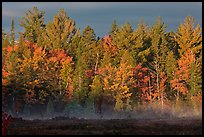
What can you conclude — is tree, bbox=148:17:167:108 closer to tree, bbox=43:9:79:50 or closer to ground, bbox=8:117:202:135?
tree, bbox=43:9:79:50

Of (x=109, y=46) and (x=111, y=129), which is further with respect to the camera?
(x=109, y=46)

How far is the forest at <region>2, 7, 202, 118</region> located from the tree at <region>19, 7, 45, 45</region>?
20.5ft

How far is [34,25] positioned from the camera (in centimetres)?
9962

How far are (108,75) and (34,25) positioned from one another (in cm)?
3385

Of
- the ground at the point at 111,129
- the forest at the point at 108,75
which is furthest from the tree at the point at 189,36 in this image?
the ground at the point at 111,129

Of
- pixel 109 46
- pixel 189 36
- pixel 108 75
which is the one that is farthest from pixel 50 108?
pixel 189 36

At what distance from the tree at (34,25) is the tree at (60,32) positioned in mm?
3498

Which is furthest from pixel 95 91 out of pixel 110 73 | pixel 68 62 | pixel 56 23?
pixel 56 23

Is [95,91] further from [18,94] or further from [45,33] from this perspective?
[45,33]

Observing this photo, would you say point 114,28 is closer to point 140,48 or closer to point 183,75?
point 140,48

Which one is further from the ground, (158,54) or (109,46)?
(109,46)

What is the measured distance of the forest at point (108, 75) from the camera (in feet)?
229

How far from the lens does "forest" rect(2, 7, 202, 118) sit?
6988 centimetres

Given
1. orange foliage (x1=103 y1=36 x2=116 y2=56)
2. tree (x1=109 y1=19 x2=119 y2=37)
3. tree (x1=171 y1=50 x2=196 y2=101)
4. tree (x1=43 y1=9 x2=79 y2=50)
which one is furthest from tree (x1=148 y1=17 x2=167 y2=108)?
tree (x1=43 y1=9 x2=79 y2=50)
